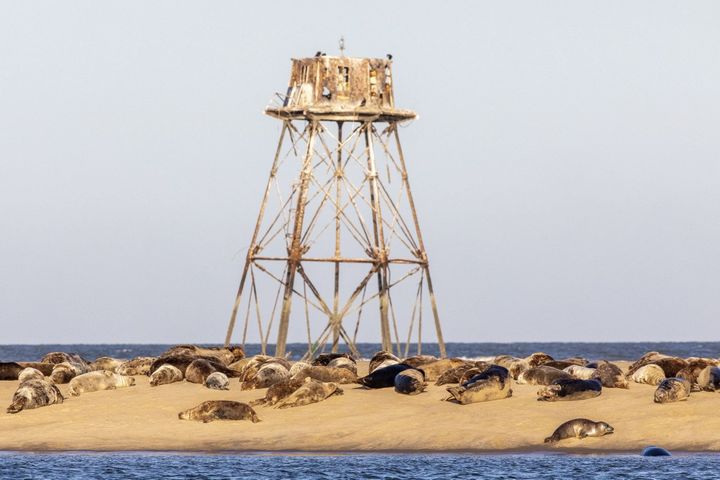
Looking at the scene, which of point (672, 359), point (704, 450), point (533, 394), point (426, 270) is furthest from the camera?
point (426, 270)

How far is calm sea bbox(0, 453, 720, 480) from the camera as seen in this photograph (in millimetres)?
29547

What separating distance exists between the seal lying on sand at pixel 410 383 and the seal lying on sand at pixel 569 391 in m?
3.06

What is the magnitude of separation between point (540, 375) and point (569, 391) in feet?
10.1

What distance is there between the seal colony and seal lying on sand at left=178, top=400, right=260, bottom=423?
0.9 inches

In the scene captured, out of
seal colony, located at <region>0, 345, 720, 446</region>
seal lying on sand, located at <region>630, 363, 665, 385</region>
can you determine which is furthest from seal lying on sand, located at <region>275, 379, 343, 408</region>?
seal lying on sand, located at <region>630, 363, 665, 385</region>

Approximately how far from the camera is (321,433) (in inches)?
1359

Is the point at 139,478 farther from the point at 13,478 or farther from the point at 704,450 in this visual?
the point at 704,450

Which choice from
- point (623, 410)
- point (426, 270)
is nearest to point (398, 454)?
point (623, 410)

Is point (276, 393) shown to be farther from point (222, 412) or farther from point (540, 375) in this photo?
point (540, 375)

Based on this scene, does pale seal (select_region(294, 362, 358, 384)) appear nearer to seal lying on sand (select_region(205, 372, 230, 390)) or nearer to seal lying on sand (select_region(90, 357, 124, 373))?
seal lying on sand (select_region(205, 372, 230, 390))

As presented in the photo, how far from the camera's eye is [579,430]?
33.2 m

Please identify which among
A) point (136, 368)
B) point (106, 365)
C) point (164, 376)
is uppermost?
point (106, 365)

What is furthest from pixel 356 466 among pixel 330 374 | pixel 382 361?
pixel 382 361

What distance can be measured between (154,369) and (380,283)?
52.8 ft
